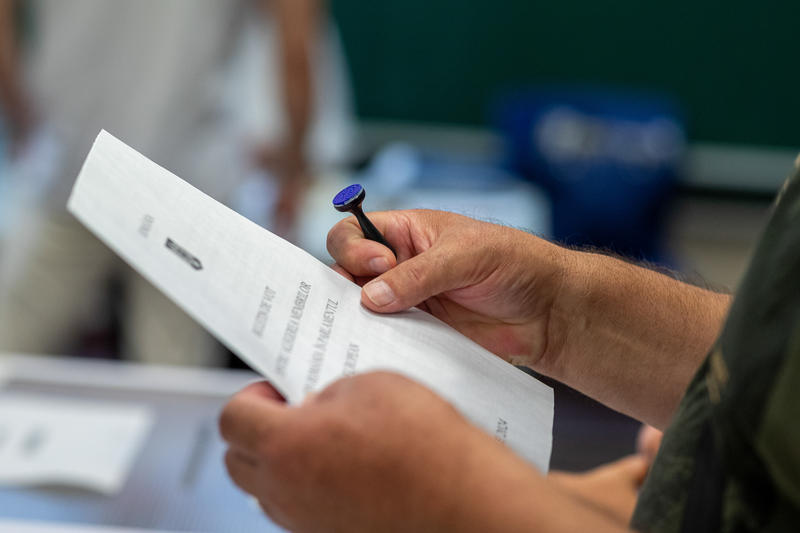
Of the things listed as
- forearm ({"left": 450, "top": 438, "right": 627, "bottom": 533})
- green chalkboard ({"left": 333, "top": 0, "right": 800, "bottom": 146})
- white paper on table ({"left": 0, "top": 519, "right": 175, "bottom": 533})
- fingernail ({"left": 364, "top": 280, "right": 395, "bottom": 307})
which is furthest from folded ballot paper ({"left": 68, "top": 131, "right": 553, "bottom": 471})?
green chalkboard ({"left": 333, "top": 0, "right": 800, "bottom": 146})

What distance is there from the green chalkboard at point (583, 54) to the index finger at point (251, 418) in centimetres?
236

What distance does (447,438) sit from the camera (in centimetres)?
45

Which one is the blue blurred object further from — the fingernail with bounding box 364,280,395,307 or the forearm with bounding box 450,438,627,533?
the forearm with bounding box 450,438,627,533

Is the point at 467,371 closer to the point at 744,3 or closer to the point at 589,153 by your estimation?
the point at 589,153

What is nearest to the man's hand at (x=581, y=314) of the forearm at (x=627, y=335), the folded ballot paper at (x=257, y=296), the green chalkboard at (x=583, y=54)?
the forearm at (x=627, y=335)

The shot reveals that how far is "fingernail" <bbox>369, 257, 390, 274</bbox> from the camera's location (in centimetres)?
67

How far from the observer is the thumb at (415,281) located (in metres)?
0.62

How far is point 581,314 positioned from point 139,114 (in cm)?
108

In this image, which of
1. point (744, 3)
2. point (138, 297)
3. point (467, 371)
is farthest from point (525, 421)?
point (744, 3)

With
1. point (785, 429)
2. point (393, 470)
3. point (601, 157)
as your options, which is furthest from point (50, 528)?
point (601, 157)

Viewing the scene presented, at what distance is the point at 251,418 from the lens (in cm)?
50

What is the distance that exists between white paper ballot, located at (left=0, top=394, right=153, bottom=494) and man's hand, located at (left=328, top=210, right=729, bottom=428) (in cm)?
50

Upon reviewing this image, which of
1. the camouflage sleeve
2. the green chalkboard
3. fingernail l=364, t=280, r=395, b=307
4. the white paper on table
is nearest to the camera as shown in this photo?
the camouflage sleeve

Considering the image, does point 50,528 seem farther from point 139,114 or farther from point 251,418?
point 139,114
